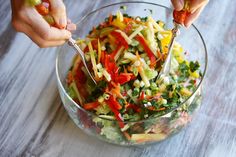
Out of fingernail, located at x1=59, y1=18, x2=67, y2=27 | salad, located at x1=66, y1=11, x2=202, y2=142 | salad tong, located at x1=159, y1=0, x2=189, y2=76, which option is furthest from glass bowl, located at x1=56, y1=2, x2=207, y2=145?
fingernail, located at x1=59, y1=18, x2=67, y2=27

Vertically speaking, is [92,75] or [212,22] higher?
[92,75]

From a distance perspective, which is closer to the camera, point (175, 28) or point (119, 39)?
point (175, 28)

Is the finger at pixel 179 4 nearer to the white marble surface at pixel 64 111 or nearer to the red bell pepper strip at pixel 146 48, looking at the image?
the red bell pepper strip at pixel 146 48

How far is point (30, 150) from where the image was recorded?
130 cm

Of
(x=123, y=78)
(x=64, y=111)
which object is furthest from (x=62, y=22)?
(x=64, y=111)

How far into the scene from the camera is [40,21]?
102 centimetres

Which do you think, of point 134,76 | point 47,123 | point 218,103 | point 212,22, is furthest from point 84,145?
point 212,22

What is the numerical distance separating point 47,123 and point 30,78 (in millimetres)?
191

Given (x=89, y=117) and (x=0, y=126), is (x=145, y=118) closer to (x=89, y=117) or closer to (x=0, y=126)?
(x=89, y=117)

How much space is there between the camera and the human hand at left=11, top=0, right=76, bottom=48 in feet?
3.33

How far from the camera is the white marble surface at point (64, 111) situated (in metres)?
1.28

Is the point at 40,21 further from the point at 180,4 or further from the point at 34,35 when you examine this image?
the point at 180,4

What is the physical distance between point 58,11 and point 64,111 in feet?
1.49

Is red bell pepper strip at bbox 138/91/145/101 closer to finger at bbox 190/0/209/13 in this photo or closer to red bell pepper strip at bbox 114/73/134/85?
red bell pepper strip at bbox 114/73/134/85
